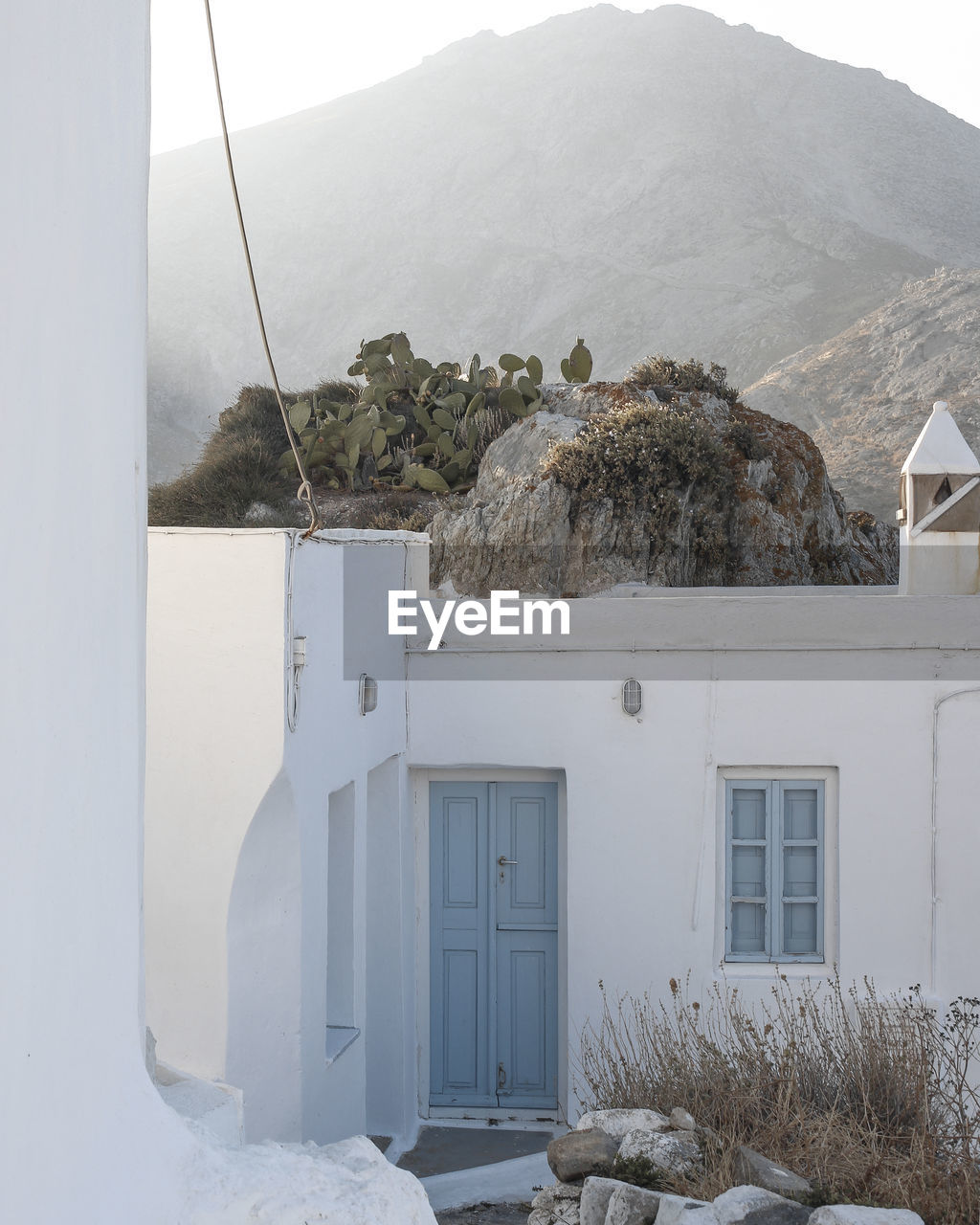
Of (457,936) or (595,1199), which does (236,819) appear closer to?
(595,1199)

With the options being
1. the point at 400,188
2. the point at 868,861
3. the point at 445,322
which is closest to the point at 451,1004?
the point at 868,861

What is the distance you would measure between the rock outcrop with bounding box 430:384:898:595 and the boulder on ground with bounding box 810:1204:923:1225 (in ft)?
29.7

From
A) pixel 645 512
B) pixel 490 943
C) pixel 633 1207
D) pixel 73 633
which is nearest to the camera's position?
pixel 73 633

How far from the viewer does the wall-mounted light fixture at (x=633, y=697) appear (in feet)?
23.6

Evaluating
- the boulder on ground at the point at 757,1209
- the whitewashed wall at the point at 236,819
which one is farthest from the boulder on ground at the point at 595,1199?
the whitewashed wall at the point at 236,819

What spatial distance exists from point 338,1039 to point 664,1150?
190 cm

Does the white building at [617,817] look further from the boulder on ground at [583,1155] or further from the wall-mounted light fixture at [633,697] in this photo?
the boulder on ground at [583,1155]

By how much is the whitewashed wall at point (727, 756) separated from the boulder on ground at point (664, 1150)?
209 cm

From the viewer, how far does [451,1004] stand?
25.5 ft

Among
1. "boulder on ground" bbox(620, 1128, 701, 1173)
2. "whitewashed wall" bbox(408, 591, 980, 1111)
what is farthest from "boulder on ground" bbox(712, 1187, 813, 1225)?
"whitewashed wall" bbox(408, 591, 980, 1111)

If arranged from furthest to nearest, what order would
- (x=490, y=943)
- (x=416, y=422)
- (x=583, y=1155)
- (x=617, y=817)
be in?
(x=416, y=422) < (x=490, y=943) < (x=617, y=817) < (x=583, y=1155)

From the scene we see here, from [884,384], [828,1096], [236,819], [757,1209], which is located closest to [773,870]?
[828,1096]

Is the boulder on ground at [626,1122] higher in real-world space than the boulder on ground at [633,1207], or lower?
lower

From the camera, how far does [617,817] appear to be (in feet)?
23.8
